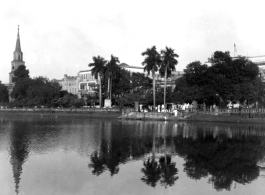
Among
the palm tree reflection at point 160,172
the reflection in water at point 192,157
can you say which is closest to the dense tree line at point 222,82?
the reflection in water at point 192,157

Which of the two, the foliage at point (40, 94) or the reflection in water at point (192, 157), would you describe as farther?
the foliage at point (40, 94)

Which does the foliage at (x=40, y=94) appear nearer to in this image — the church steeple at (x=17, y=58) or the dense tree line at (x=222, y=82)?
the church steeple at (x=17, y=58)

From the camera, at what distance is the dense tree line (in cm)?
6216

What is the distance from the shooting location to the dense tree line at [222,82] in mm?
62156

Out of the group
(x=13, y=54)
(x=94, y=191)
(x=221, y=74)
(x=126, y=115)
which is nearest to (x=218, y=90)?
(x=221, y=74)

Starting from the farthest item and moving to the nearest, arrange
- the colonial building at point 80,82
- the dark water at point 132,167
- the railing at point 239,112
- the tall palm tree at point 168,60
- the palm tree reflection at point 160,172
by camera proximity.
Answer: the colonial building at point 80,82
the tall palm tree at point 168,60
the railing at point 239,112
the palm tree reflection at point 160,172
the dark water at point 132,167

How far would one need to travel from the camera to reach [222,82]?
62.2 metres

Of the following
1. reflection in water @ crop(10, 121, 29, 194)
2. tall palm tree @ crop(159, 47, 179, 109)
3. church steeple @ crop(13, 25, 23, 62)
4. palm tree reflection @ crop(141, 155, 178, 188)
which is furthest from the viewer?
church steeple @ crop(13, 25, 23, 62)

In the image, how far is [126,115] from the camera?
68.7m

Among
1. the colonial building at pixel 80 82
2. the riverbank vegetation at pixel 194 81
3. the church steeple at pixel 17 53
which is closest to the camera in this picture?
Answer: the riverbank vegetation at pixel 194 81

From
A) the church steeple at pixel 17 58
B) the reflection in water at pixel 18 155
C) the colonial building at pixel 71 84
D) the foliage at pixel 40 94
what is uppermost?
the church steeple at pixel 17 58

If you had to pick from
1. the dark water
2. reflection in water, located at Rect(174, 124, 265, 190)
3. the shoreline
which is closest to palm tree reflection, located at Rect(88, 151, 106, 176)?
the dark water

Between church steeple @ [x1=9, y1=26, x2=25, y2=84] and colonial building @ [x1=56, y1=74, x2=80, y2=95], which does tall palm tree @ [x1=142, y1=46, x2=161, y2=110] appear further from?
church steeple @ [x1=9, y1=26, x2=25, y2=84]

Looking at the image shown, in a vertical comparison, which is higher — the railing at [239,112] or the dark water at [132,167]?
the railing at [239,112]
